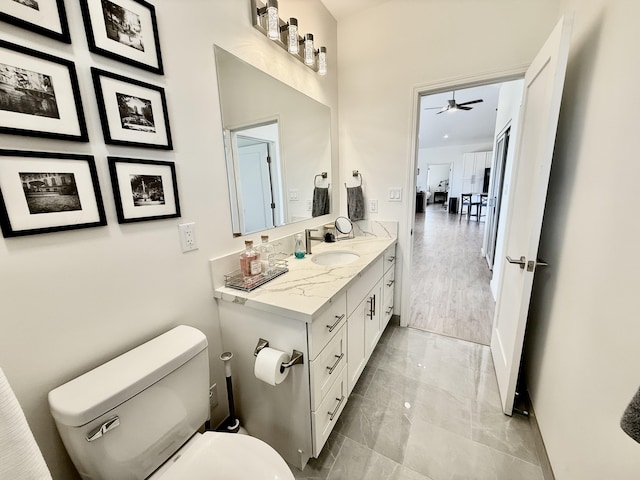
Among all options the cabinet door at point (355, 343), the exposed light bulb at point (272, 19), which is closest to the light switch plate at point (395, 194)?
the cabinet door at point (355, 343)

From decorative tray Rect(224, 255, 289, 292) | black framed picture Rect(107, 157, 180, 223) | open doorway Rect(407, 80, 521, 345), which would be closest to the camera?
black framed picture Rect(107, 157, 180, 223)

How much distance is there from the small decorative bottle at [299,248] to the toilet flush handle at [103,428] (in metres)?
1.14

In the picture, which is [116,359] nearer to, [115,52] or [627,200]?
[115,52]

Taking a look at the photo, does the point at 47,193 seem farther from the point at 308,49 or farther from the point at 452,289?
the point at 452,289

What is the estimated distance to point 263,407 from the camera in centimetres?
121

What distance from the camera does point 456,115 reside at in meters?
5.44

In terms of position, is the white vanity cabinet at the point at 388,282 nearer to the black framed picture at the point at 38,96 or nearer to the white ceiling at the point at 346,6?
the black framed picture at the point at 38,96

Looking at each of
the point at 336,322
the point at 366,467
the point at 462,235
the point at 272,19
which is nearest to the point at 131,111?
the point at 272,19

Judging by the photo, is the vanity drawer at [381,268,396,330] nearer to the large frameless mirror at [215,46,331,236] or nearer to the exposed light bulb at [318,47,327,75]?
the large frameless mirror at [215,46,331,236]

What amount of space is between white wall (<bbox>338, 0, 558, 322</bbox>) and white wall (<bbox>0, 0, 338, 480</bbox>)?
1015mm

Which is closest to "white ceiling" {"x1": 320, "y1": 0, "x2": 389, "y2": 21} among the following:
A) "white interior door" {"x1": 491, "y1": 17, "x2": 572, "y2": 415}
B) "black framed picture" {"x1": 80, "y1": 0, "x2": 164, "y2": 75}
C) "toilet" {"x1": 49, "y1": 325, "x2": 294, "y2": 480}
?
"white interior door" {"x1": 491, "y1": 17, "x2": 572, "y2": 415}

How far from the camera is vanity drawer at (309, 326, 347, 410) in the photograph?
1056 millimetres

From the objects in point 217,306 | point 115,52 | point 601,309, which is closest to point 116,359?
point 217,306

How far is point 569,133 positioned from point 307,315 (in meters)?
1.53
